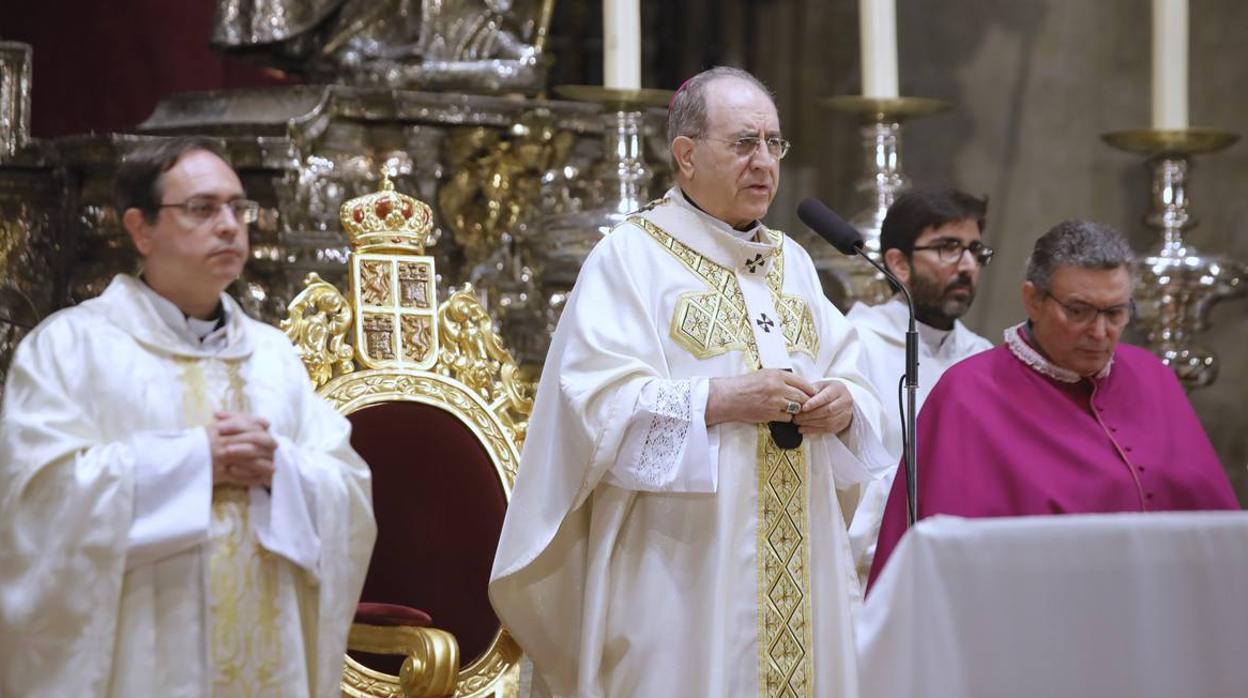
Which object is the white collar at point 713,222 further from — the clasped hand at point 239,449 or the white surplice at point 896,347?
the clasped hand at point 239,449

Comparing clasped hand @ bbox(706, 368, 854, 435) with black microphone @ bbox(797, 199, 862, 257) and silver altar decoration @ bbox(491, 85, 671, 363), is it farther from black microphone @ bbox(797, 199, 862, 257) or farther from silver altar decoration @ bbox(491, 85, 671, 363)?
silver altar decoration @ bbox(491, 85, 671, 363)

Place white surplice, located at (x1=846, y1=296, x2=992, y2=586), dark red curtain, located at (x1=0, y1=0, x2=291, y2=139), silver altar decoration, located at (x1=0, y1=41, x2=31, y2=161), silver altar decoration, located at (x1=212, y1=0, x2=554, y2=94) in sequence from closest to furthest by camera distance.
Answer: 1. white surplice, located at (x1=846, y1=296, x2=992, y2=586)
2. silver altar decoration, located at (x1=0, y1=41, x2=31, y2=161)
3. silver altar decoration, located at (x1=212, y1=0, x2=554, y2=94)
4. dark red curtain, located at (x1=0, y1=0, x2=291, y2=139)

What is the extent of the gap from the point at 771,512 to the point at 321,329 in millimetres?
998

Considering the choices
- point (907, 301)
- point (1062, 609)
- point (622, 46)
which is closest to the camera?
point (1062, 609)

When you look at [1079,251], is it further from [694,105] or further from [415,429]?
[415,429]

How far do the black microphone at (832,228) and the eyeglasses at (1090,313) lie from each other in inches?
22.0

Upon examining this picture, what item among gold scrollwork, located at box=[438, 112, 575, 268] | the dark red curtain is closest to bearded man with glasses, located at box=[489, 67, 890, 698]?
gold scrollwork, located at box=[438, 112, 575, 268]

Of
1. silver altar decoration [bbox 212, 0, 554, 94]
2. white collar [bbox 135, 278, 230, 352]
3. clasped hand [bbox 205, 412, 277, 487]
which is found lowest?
clasped hand [bbox 205, 412, 277, 487]

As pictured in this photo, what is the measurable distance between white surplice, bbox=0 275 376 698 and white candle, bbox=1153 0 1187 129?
2.95m

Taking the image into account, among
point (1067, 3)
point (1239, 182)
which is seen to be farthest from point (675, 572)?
point (1067, 3)

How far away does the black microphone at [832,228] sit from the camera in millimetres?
3512

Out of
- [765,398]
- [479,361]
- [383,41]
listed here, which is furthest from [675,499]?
[383,41]

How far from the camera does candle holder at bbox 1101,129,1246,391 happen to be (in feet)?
17.8

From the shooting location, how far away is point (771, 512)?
378 centimetres
